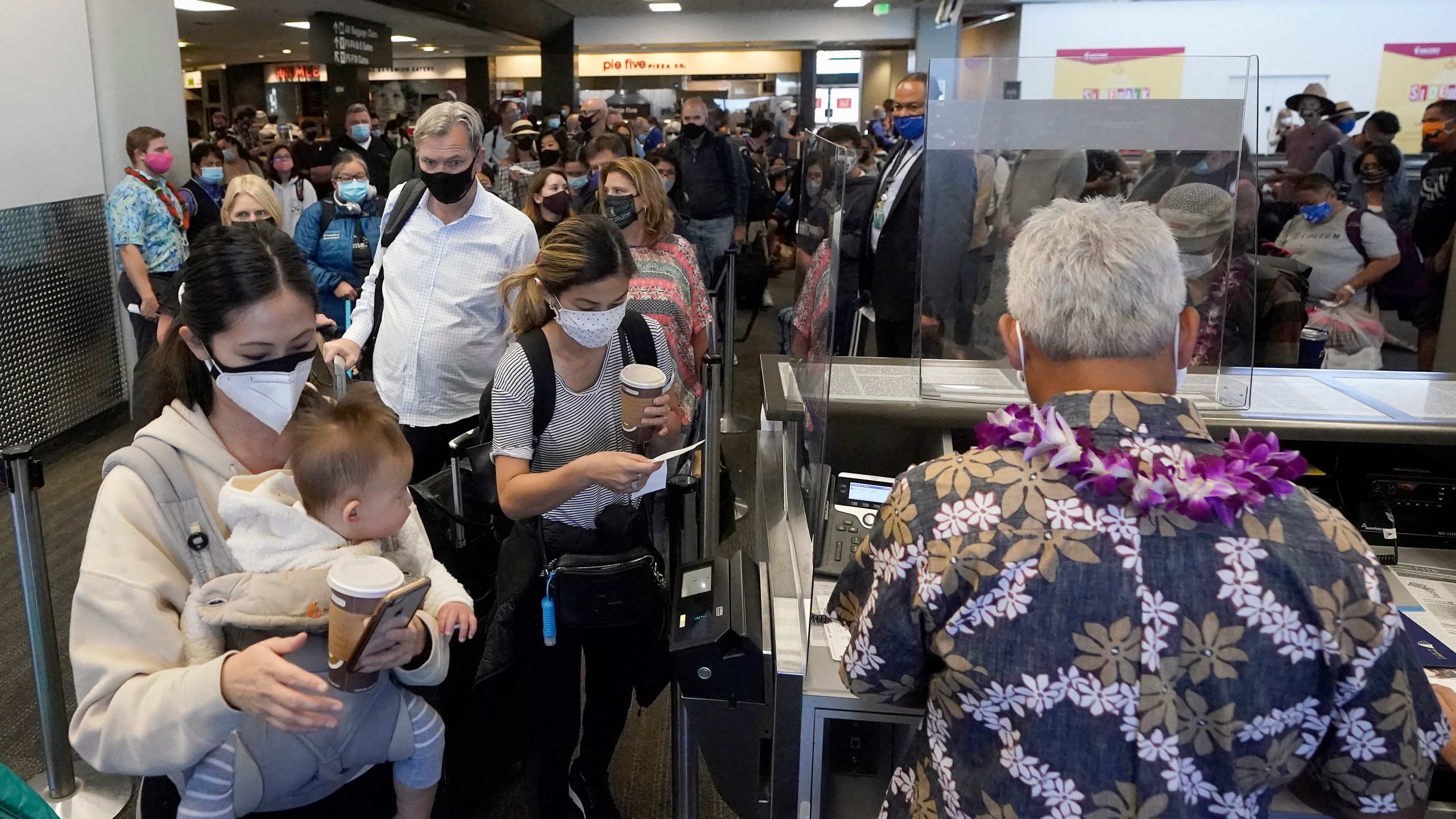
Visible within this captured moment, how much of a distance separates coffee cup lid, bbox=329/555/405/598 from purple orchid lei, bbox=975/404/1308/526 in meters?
0.84

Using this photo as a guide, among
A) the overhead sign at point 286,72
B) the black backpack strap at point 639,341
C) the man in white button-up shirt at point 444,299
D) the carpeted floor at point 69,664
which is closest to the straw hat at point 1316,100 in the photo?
the carpeted floor at point 69,664

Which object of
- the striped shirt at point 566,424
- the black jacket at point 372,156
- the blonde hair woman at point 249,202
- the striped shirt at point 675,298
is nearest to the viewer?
the striped shirt at point 566,424

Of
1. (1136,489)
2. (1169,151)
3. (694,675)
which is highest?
(1169,151)

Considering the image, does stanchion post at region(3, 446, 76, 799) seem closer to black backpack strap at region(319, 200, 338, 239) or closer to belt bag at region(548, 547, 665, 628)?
belt bag at region(548, 547, 665, 628)

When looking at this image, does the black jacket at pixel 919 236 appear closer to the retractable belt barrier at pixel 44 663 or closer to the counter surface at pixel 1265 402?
the counter surface at pixel 1265 402

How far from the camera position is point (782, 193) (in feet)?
36.6

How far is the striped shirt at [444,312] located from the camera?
2.84 meters

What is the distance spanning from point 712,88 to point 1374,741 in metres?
21.9

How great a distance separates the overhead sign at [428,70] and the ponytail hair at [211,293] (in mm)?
23904

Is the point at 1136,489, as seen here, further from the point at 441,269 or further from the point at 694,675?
the point at 441,269

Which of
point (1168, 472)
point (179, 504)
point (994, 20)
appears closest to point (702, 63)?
point (994, 20)

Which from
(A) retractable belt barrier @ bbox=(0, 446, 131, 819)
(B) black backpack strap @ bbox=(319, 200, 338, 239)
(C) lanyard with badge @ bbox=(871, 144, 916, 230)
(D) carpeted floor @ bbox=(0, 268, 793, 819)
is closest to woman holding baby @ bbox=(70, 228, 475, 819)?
(D) carpeted floor @ bbox=(0, 268, 793, 819)

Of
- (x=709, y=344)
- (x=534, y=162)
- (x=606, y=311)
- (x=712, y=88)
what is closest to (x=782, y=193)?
(x=534, y=162)

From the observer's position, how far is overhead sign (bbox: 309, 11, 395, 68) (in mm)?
13047
